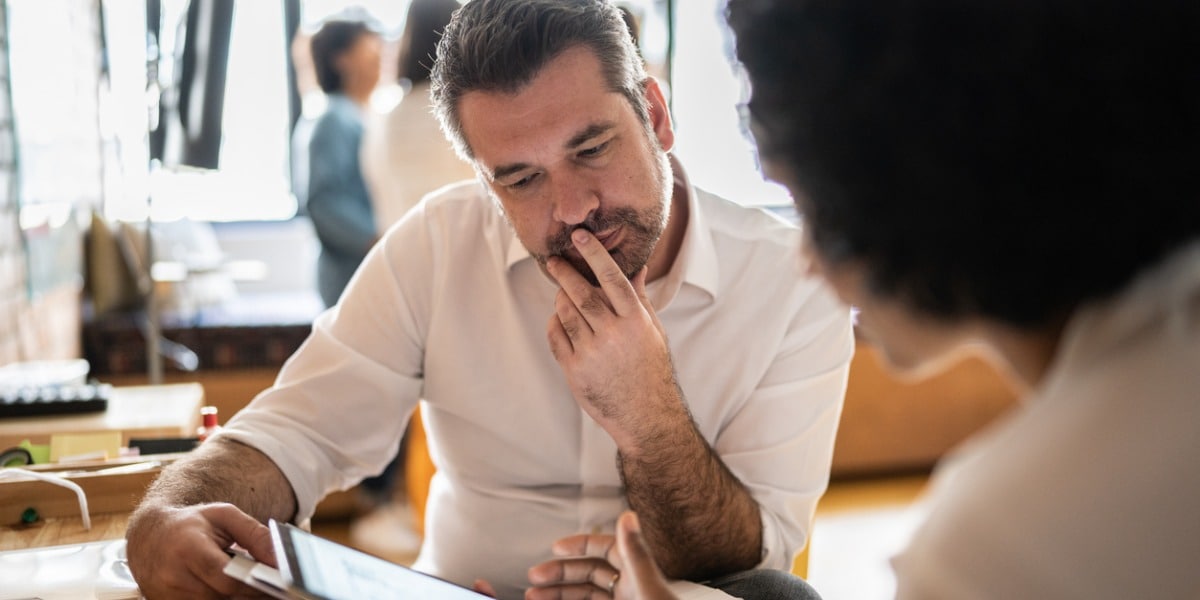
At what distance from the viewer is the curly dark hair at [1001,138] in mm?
507

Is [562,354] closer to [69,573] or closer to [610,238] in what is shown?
[610,238]

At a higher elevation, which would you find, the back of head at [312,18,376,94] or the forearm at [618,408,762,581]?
the back of head at [312,18,376,94]

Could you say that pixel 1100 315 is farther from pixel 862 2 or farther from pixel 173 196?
pixel 173 196

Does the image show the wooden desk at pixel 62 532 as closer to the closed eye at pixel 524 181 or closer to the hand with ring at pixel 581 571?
the hand with ring at pixel 581 571

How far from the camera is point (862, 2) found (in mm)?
562

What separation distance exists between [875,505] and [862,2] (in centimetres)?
309

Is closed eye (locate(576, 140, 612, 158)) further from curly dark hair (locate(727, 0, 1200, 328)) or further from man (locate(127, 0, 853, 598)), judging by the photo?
curly dark hair (locate(727, 0, 1200, 328))

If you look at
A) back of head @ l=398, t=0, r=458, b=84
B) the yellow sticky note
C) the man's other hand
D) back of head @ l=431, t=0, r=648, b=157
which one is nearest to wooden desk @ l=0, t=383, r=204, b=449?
the yellow sticky note

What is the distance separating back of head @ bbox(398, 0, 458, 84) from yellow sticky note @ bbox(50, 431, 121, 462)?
1.25 metres

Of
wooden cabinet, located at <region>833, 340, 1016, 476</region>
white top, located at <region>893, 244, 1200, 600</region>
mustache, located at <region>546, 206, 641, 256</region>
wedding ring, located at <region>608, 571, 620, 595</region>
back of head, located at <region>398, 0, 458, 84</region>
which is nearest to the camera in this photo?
white top, located at <region>893, 244, 1200, 600</region>

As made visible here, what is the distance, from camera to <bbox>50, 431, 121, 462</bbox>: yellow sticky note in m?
1.45

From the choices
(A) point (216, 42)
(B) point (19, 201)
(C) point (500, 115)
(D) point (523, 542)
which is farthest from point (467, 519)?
(B) point (19, 201)

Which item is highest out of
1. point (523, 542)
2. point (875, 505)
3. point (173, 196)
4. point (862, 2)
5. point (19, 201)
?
point (173, 196)

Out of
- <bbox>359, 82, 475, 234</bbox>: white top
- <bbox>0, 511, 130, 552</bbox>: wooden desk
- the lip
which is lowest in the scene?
<bbox>0, 511, 130, 552</bbox>: wooden desk
